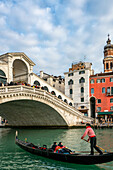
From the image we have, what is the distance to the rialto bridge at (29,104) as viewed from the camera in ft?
77.9

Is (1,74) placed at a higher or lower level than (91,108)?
higher

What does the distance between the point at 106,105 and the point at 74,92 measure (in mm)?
7188

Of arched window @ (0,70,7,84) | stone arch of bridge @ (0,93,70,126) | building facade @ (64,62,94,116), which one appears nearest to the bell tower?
building facade @ (64,62,94,116)

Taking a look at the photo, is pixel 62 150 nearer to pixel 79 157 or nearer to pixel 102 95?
pixel 79 157

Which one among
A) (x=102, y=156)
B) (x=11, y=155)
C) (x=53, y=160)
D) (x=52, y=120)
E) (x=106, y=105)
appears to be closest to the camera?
(x=102, y=156)

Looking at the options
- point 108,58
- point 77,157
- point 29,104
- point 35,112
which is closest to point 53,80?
point 108,58

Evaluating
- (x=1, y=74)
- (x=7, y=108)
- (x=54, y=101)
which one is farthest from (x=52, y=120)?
(x=1, y=74)

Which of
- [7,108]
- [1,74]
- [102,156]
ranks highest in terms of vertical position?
[1,74]

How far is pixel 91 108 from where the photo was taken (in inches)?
1565

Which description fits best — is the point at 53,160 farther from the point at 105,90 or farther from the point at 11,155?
the point at 105,90

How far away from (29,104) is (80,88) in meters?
16.0

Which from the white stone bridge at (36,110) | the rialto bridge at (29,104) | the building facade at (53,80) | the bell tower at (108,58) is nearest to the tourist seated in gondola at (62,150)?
the white stone bridge at (36,110)

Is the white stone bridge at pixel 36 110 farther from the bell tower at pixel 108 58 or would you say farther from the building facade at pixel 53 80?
the bell tower at pixel 108 58

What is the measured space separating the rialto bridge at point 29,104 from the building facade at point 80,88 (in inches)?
247
